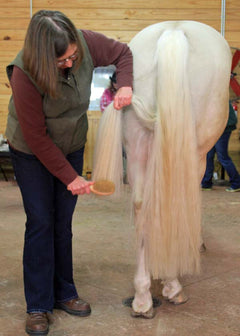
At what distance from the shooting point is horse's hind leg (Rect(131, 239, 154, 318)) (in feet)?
6.02

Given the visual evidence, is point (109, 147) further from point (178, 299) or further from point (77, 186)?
point (178, 299)

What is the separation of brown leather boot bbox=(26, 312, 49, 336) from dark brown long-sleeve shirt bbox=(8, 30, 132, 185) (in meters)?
0.58

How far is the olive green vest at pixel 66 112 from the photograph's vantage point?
1.60 metres

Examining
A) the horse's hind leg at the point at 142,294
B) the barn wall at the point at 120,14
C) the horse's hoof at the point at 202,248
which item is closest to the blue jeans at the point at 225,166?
the barn wall at the point at 120,14

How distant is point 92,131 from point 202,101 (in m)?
4.66

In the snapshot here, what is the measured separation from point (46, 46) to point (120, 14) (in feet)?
17.3

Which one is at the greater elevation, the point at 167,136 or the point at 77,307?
the point at 167,136

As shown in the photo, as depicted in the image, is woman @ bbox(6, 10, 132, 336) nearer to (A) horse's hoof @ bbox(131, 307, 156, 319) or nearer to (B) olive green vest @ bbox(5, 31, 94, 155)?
(B) olive green vest @ bbox(5, 31, 94, 155)

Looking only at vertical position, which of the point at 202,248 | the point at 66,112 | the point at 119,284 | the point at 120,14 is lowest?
the point at 202,248

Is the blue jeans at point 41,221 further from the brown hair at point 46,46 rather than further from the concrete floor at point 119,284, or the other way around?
the brown hair at point 46,46

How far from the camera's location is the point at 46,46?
56.0 inches

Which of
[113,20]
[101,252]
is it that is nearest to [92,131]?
[113,20]

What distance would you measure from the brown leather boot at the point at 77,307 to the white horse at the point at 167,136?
0.21m

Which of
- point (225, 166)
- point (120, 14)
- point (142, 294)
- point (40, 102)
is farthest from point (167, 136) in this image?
point (120, 14)
